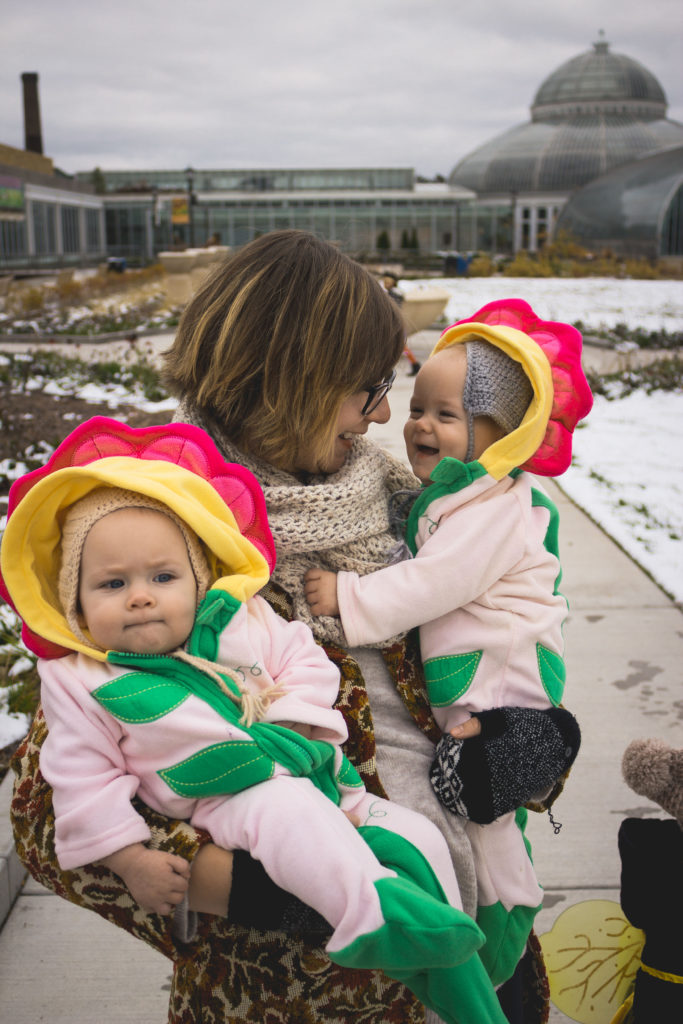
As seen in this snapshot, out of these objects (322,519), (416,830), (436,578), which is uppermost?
(322,519)

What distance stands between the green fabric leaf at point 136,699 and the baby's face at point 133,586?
0.25 ft

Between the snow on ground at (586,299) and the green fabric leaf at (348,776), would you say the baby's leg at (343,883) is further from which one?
the snow on ground at (586,299)

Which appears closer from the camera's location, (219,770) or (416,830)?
(219,770)

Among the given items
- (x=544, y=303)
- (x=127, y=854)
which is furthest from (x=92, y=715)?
(x=544, y=303)

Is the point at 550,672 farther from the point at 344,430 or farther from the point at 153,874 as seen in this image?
the point at 153,874

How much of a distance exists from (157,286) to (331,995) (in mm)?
26357

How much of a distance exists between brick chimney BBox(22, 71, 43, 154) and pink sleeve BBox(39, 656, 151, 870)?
5920 centimetres

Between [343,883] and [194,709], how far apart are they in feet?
1.13

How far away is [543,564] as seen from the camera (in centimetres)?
188

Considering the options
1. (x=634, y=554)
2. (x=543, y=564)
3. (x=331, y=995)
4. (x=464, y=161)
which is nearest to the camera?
(x=331, y=995)

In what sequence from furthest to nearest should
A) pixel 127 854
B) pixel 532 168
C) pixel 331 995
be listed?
pixel 532 168
pixel 331 995
pixel 127 854

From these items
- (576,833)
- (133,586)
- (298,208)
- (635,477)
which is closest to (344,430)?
(133,586)

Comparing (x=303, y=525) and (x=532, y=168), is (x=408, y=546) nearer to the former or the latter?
(x=303, y=525)

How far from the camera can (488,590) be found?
1809 millimetres
